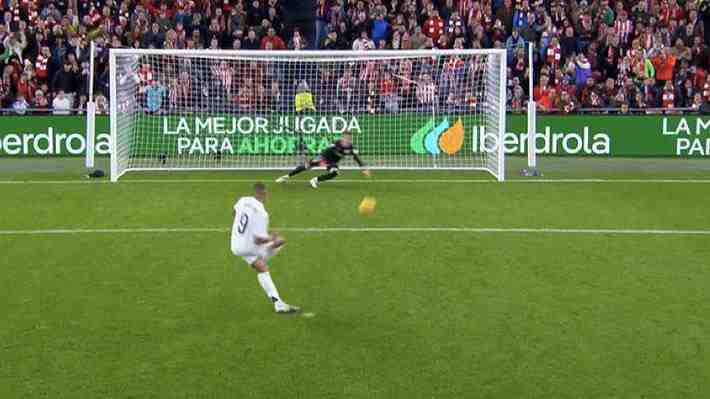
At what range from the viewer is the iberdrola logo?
90.5 ft

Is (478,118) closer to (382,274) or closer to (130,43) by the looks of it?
(130,43)

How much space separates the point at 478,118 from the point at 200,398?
1819 cm

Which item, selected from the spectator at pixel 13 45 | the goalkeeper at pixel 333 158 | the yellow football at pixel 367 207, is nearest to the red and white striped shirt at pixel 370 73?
the goalkeeper at pixel 333 158

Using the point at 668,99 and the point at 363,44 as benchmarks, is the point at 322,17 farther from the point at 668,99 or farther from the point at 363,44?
the point at 668,99

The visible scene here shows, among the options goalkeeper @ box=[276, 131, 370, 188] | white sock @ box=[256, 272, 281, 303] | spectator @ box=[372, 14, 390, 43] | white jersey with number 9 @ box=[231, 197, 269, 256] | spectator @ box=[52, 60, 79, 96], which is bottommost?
white sock @ box=[256, 272, 281, 303]

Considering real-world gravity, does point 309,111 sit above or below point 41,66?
below

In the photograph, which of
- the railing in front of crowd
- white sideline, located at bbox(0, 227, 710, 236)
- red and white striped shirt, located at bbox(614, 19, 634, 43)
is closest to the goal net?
the railing in front of crowd

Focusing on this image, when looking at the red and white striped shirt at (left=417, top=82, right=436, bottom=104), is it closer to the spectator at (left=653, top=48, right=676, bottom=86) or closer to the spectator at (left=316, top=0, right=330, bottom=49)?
the spectator at (left=316, top=0, right=330, bottom=49)

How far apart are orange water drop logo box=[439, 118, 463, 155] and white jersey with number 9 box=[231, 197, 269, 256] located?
47.8 feet

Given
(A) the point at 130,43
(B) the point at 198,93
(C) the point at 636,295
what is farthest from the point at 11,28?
(C) the point at 636,295

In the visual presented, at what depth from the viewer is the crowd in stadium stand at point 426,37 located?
30281mm

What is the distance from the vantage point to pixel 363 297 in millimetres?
14633

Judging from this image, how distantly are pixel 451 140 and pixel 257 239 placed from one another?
1496 cm

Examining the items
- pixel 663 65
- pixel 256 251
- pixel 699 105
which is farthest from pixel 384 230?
pixel 663 65
